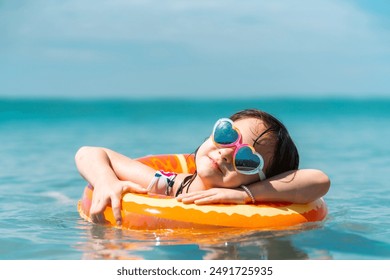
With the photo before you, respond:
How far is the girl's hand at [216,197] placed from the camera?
13.1 ft

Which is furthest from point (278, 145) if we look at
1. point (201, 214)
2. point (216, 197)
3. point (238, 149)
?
point (201, 214)

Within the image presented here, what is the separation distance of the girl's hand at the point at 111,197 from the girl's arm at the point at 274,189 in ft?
1.13

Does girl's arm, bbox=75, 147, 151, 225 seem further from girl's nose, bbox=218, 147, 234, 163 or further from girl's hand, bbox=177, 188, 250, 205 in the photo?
girl's nose, bbox=218, 147, 234, 163

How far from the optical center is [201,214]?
13.0ft

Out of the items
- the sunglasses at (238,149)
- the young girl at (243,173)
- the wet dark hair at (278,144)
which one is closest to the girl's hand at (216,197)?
the young girl at (243,173)

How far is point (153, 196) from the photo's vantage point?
4.15 metres

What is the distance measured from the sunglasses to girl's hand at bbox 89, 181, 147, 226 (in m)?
0.59

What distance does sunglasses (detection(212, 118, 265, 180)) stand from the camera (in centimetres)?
399

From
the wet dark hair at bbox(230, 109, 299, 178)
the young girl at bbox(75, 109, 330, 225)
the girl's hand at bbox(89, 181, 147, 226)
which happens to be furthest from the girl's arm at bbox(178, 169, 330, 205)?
the girl's hand at bbox(89, 181, 147, 226)

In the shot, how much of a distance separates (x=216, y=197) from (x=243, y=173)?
0.69 ft

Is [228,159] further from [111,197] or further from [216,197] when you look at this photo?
[111,197]
